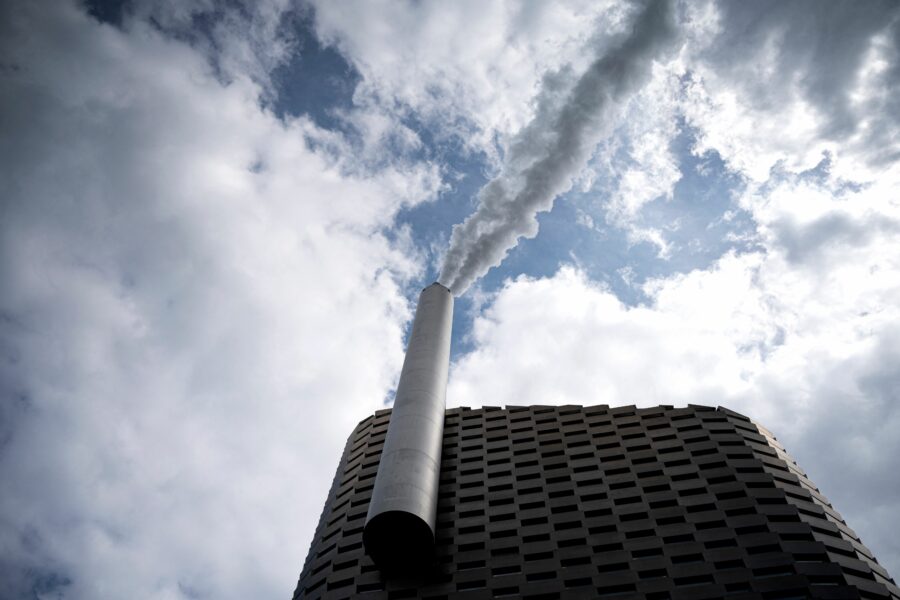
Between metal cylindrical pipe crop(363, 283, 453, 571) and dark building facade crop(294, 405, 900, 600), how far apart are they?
1.69 meters

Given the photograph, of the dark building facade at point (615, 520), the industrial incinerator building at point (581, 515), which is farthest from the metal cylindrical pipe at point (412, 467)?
the dark building facade at point (615, 520)

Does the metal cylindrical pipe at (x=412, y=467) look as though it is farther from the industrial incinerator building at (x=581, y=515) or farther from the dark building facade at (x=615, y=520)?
the dark building facade at (x=615, y=520)

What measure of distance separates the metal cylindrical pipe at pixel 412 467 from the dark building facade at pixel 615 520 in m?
1.69

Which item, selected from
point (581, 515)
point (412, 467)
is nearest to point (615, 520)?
point (581, 515)

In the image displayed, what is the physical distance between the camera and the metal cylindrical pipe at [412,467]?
40531mm

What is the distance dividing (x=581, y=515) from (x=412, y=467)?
39.4ft

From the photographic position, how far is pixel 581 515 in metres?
43.1

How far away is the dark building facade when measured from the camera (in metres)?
37.7

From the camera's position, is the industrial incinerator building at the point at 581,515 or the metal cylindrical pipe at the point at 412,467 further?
the metal cylindrical pipe at the point at 412,467

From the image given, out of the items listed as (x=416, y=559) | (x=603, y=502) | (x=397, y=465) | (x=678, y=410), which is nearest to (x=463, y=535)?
(x=416, y=559)

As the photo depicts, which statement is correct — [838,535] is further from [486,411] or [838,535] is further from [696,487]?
[486,411]

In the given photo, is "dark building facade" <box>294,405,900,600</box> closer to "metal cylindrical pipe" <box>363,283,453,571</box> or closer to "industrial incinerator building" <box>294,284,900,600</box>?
"industrial incinerator building" <box>294,284,900,600</box>

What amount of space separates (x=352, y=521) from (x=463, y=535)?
28.7 ft

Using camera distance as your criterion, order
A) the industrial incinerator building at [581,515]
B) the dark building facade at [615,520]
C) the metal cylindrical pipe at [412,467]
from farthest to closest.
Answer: the metal cylindrical pipe at [412,467] < the industrial incinerator building at [581,515] < the dark building facade at [615,520]
